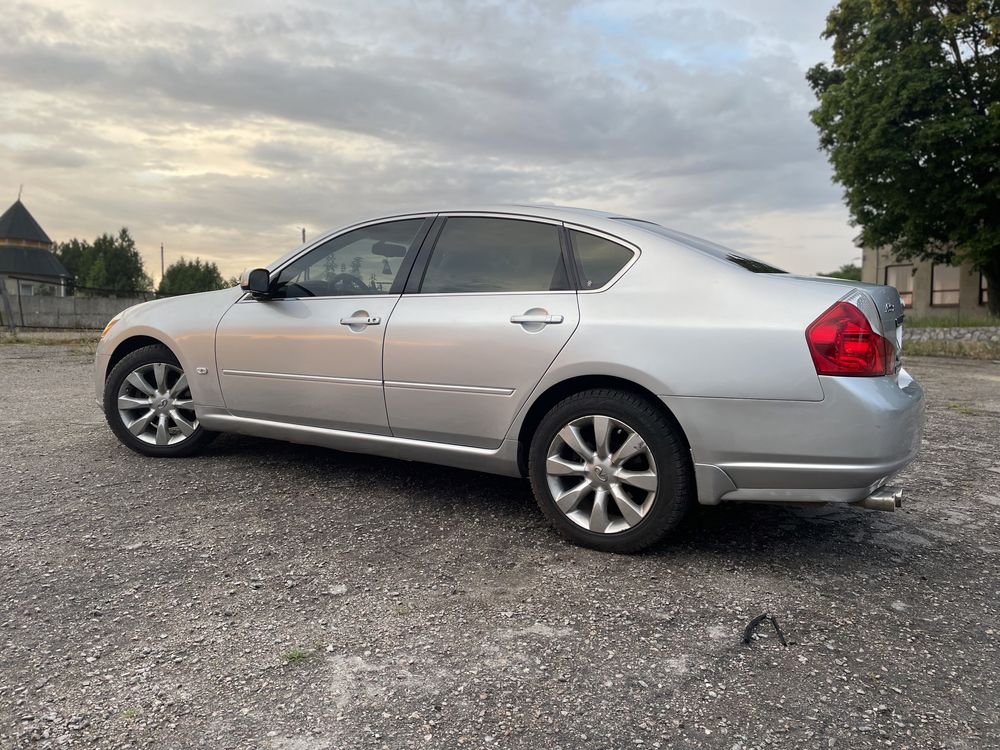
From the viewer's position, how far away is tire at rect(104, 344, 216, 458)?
16.3ft

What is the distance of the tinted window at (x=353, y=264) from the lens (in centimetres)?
418

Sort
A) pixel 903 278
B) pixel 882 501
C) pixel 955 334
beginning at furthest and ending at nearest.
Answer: pixel 903 278 < pixel 955 334 < pixel 882 501

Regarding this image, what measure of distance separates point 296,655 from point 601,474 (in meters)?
1.49

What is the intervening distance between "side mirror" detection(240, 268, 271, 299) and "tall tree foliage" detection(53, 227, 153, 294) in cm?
8527

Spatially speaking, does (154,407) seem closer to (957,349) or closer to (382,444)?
(382,444)

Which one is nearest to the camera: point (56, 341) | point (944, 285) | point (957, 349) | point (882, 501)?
point (882, 501)

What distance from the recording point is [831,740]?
2.05m

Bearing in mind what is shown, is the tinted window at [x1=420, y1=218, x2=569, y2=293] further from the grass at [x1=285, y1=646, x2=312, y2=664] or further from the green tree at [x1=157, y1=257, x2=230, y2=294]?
the green tree at [x1=157, y1=257, x2=230, y2=294]

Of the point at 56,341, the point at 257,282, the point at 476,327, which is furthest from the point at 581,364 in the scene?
the point at 56,341

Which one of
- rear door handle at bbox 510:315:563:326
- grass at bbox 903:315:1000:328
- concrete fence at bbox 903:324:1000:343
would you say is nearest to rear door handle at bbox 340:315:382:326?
rear door handle at bbox 510:315:563:326

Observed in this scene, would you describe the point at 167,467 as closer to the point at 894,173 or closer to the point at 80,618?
the point at 80,618

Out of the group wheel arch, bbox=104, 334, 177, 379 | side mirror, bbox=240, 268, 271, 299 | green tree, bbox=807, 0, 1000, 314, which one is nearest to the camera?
side mirror, bbox=240, 268, 271, 299

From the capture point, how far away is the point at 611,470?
330 cm

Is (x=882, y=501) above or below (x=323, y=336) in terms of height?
below
